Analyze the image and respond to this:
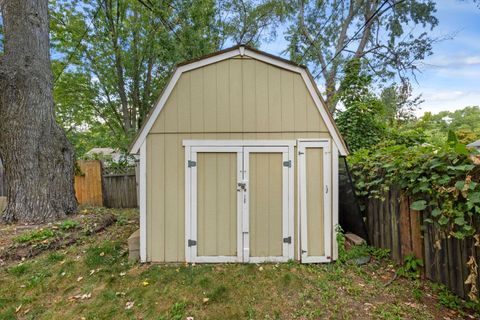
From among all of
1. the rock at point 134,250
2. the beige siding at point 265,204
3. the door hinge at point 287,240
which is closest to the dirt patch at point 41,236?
the rock at point 134,250

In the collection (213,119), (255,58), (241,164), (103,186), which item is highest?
(255,58)

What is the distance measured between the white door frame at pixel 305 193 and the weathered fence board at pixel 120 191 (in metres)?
6.15

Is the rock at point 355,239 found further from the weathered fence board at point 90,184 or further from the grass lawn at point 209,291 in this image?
the weathered fence board at point 90,184

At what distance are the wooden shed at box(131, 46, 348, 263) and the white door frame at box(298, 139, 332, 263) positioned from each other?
15mm

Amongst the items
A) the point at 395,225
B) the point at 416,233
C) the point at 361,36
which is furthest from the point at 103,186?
the point at 361,36

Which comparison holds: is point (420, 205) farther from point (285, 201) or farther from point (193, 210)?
point (193, 210)

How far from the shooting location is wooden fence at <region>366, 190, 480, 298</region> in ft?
8.00

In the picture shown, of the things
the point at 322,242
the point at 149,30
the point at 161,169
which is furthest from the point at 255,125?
the point at 149,30

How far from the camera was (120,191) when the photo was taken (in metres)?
7.62

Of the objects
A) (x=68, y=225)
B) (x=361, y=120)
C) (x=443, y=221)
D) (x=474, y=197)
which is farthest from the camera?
(x=361, y=120)

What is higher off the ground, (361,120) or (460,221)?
(361,120)

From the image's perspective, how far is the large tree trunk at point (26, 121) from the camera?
4355mm

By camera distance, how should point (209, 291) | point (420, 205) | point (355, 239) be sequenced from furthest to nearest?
1. point (355, 239)
2. point (209, 291)
3. point (420, 205)

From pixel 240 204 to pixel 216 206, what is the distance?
0.36m
